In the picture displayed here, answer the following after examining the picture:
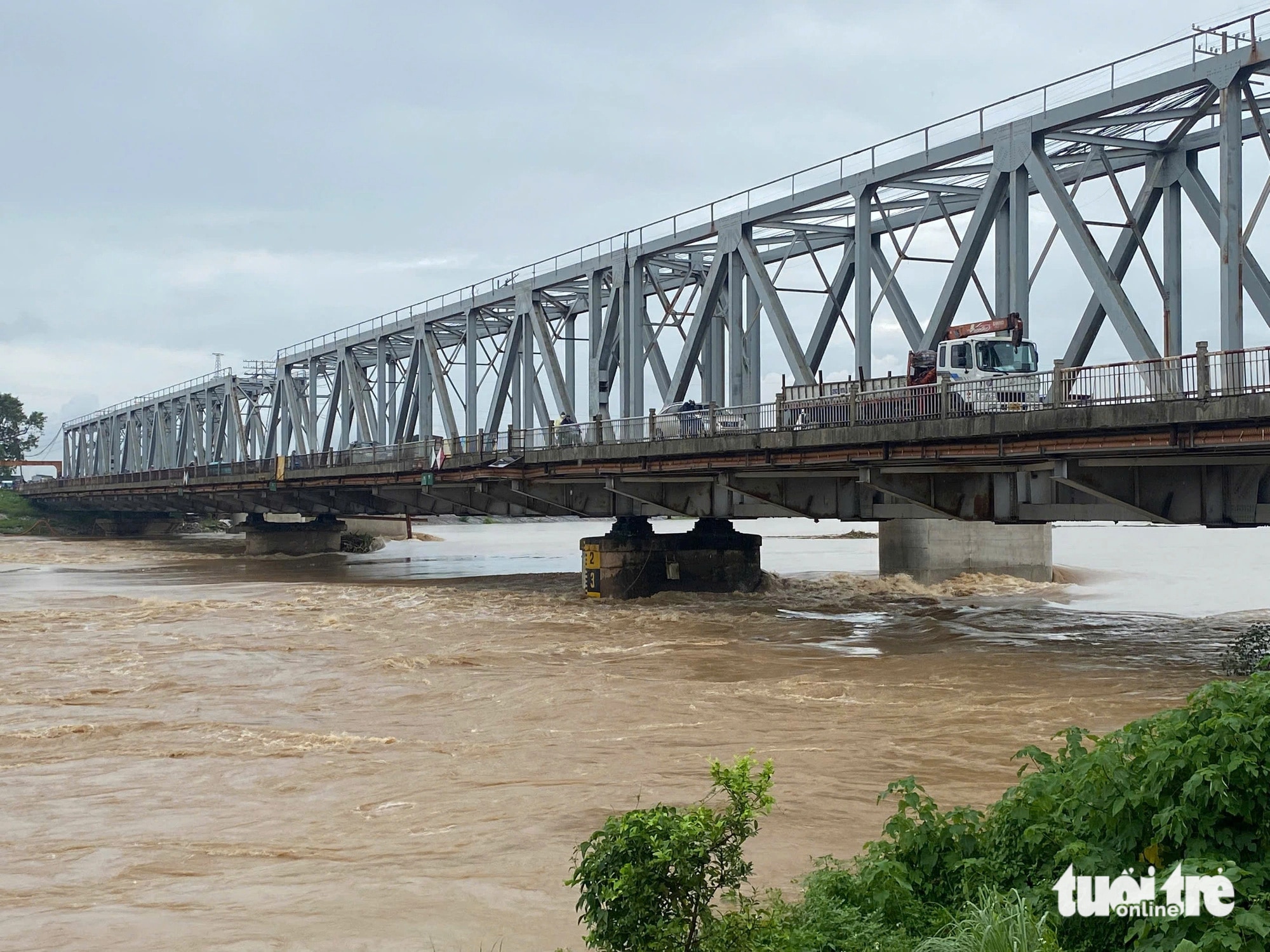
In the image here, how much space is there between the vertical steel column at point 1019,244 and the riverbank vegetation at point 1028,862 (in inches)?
909

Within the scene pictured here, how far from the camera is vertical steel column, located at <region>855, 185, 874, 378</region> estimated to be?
3238 cm

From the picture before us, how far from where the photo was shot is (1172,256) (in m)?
28.8

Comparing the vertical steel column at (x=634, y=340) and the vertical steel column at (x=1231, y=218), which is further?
the vertical steel column at (x=634, y=340)

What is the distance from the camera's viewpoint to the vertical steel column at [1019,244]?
27469mm

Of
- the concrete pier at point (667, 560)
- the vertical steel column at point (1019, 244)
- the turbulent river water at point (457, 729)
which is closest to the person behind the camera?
the turbulent river water at point (457, 729)

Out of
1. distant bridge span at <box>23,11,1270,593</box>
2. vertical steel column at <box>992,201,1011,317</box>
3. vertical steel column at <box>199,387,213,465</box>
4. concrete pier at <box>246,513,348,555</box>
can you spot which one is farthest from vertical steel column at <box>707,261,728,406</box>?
vertical steel column at <box>199,387,213,465</box>

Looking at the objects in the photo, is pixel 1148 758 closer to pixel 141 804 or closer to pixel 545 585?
pixel 141 804

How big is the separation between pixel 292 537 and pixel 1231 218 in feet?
199

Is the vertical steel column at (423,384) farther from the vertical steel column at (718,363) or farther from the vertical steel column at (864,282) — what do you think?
the vertical steel column at (864,282)

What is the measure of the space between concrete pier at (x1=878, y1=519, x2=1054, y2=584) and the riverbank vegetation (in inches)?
1619

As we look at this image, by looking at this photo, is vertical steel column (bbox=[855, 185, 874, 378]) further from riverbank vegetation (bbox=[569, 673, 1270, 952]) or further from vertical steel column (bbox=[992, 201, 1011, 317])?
riverbank vegetation (bbox=[569, 673, 1270, 952])

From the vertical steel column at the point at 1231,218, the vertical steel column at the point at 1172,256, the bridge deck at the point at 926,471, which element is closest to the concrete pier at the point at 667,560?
the bridge deck at the point at 926,471

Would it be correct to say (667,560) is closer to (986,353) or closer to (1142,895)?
(986,353)

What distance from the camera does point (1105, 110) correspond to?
1001 inches
